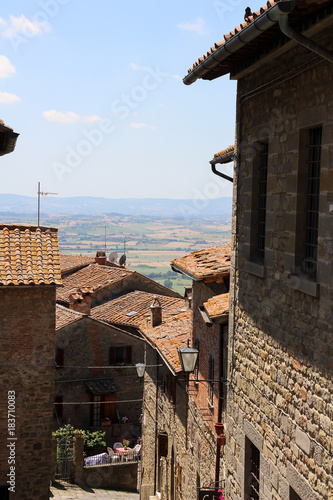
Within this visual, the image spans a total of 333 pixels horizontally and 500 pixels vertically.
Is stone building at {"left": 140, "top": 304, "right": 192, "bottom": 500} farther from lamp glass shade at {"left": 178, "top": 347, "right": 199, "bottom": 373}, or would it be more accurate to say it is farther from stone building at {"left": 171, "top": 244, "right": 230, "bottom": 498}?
lamp glass shade at {"left": 178, "top": 347, "right": 199, "bottom": 373}

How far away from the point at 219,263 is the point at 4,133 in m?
5.06

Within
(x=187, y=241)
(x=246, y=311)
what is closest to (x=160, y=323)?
(x=246, y=311)

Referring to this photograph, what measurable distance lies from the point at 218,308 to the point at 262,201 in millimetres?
3000

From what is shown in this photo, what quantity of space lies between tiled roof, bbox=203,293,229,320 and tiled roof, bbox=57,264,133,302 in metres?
22.9

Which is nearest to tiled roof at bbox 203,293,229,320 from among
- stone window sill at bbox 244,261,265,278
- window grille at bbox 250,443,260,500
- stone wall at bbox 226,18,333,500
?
stone wall at bbox 226,18,333,500

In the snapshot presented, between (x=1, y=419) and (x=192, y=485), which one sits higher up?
(x=1, y=419)

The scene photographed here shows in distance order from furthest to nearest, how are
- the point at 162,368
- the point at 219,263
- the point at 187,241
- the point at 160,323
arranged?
the point at 187,241 → the point at 160,323 → the point at 162,368 → the point at 219,263

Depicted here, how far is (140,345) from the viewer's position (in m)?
28.8

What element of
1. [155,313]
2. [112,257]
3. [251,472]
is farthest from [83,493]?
[112,257]

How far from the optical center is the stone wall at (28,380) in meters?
13.0

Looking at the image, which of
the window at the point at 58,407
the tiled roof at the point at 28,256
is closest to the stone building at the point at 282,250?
the tiled roof at the point at 28,256

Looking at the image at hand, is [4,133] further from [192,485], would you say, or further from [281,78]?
[192,485]

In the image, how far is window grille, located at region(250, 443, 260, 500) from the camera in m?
7.49

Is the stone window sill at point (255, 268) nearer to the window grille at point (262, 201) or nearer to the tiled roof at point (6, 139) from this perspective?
the window grille at point (262, 201)
